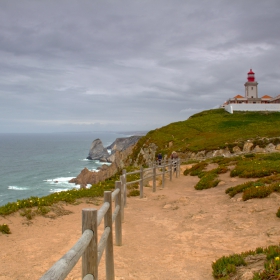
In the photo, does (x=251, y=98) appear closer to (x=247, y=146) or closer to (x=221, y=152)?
(x=247, y=146)

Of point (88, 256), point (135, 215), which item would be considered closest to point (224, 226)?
point (135, 215)

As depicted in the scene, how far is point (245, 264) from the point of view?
19.1ft

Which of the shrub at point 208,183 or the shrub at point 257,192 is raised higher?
the shrub at point 257,192

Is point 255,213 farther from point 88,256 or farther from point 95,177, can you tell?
point 95,177

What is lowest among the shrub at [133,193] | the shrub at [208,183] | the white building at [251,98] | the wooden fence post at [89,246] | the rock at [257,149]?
the shrub at [133,193]

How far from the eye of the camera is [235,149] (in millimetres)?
36688

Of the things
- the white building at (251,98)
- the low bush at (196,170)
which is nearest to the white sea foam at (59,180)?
the white building at (251,98)

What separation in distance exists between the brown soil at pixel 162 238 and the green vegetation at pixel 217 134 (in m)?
27.0

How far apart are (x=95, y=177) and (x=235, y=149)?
123ft

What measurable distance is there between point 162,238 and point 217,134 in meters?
44.1

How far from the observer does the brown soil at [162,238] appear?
6557mm

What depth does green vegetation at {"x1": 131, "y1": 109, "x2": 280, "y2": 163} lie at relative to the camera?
132 feet

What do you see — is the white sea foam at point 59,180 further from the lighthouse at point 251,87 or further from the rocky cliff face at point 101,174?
the lighthouse at point 251,87

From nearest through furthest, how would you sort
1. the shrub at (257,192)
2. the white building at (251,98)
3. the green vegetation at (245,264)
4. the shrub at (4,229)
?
the green vegetation at (245,264), the shrub at (4,229), the shrub at (257,192), the white building at (251,98)
